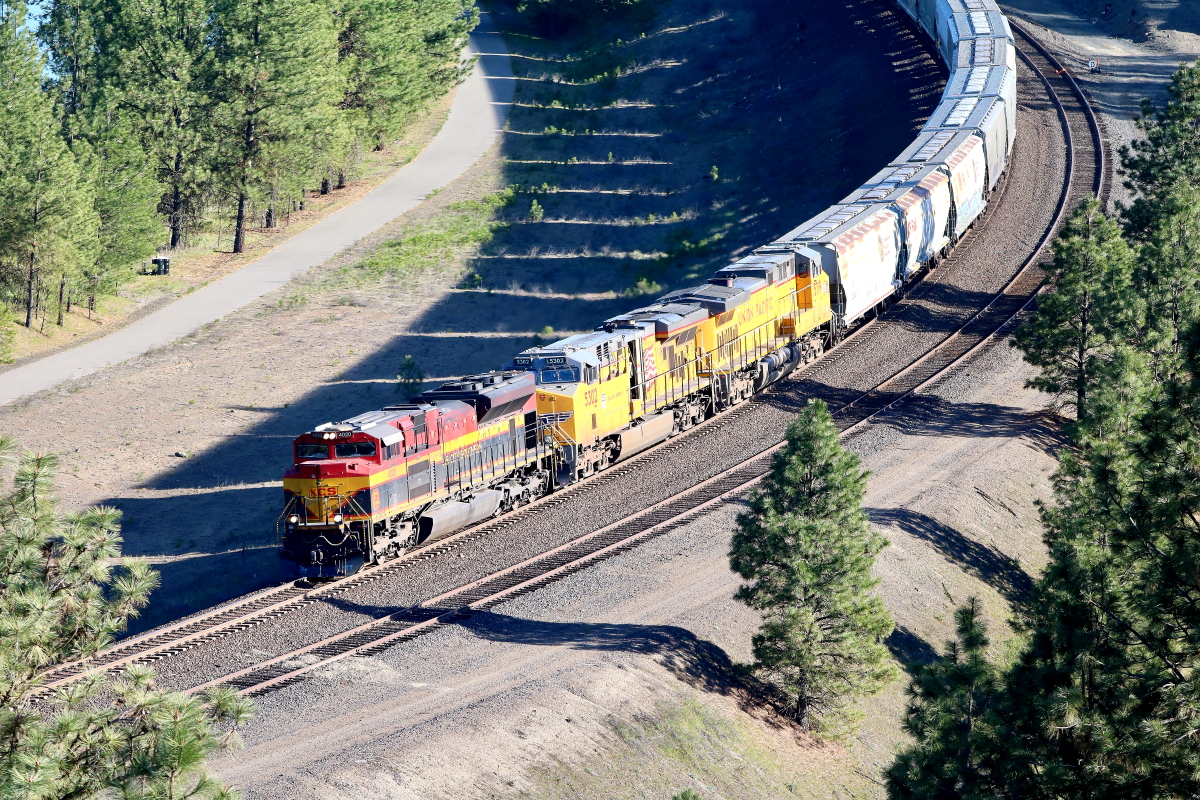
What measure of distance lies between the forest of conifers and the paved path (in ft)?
7.70

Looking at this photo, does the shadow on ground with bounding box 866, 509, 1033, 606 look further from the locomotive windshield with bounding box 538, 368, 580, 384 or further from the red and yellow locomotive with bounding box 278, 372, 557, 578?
the red and yellow locomotive with bounding box 278, 372, 557, 578

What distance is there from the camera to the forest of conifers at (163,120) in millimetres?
49094

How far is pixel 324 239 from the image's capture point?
6606 centimetres

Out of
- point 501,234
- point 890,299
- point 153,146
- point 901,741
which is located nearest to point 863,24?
point 501,234

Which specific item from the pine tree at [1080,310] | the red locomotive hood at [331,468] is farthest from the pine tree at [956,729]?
the pine tree at [1080,310]

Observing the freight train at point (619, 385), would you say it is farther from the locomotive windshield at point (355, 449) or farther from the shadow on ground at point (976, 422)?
the shadow on ground at point (976, 422)

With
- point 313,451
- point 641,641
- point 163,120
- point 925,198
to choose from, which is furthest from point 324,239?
point 641,641

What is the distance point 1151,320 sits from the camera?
34.1 m

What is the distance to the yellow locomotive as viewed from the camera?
33.4 m

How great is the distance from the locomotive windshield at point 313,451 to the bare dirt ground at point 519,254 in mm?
4018

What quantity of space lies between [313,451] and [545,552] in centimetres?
583

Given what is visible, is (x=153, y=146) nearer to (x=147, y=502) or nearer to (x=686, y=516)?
(x=147, y=502)

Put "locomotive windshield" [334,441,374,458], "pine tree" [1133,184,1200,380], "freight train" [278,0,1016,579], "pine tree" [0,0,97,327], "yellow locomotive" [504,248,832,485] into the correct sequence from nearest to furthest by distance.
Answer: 1. "locomotive windshield" [334,441,374,458]
2. "freight train" [278,0,1016,579]
3. "pine tree" [1133,184,1200,380]
4. "yellow locomotive" [504,248,832,485]
5. "pine tree" [0,0,97,327]

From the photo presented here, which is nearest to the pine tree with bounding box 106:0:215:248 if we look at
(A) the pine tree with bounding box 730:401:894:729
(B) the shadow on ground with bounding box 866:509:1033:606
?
(B) the shadow on ground with bounding box 866:509:1033:606
